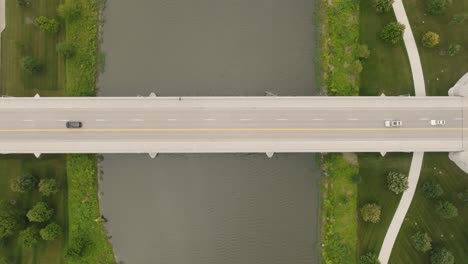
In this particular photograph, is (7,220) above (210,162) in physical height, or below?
below

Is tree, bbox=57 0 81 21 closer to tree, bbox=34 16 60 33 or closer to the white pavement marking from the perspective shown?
tree, bbox=34 16 60 33

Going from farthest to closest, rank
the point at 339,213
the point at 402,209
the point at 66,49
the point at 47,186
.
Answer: the point at 339,213 < the point at 402,209 < the point at 66,49 < the point at 47,186

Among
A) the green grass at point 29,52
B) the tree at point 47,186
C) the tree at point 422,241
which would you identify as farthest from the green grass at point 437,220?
the green grass at point 29,52

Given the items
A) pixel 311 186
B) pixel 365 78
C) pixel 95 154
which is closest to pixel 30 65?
pixel 95 154

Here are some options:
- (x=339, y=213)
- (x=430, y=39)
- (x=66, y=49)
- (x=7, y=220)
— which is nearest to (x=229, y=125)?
(x=339, y=213)

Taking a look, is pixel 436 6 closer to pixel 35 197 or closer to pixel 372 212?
pixel 372 212

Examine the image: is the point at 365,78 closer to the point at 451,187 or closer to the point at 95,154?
the point at 451,187

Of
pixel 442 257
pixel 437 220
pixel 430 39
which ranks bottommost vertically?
pixel 442 257

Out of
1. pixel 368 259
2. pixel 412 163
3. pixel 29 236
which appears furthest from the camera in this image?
pixel 412 163
